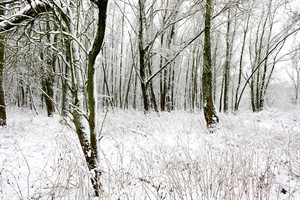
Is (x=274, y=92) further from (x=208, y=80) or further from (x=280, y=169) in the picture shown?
(x=280, y=169)

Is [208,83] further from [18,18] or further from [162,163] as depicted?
[18,18]

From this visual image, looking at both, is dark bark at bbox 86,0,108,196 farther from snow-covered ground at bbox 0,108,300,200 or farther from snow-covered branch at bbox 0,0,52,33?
snow-covered branch at bbox 0,0,52,33

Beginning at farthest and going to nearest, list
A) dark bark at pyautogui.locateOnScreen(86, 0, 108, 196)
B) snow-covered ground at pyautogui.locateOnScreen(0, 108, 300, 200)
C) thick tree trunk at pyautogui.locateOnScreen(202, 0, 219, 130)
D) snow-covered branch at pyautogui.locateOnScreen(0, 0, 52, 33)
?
1. thick tree trunk at pyautogui.locateOnScreen(202, 0, 219, 130)
2. snow-covered branch at pyautogui.locateOnScreen(0, 0, 52, 33)
3. snow-covered ground at pyautogui.locateOnScreen(0, 108, 300, 200)
4. dark bark at pyautogui.locateOnScreen(86, 0, 108, 196)

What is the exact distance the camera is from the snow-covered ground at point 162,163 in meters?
2.79

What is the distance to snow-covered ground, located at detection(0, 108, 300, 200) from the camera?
2.79 metres

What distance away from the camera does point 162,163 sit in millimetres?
3619

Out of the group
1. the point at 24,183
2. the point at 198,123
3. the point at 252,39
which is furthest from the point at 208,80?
the point at 252,39

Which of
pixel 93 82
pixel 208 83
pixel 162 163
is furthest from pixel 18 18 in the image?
pixel 208 83

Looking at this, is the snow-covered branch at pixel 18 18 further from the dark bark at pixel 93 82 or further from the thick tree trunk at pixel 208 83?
the thick tree trunk at pixel 208 83

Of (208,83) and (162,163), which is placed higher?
(208,83)

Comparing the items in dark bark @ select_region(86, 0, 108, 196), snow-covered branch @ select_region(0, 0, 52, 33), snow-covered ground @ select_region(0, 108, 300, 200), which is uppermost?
snow-covered branch @ select_region(0, 0, 52, 33)

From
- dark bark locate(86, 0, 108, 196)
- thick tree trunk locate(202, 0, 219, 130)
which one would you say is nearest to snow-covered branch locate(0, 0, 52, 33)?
dark bark locate(86, 0, 108, 196)

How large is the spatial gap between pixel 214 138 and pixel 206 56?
3.12 m

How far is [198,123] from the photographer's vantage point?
26.5 feet
